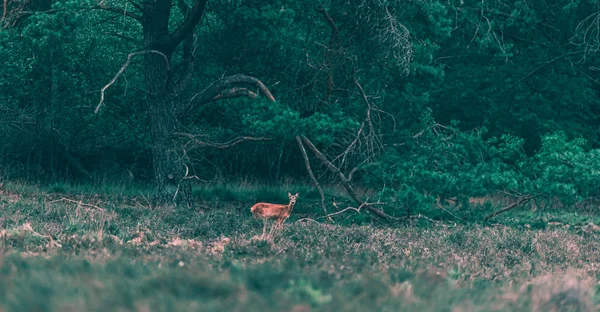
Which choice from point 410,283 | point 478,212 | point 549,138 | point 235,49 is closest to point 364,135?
point 478,212

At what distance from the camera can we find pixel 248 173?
22297 millimetres

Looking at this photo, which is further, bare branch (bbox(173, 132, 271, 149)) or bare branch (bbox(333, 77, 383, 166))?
bare branch (bbox(333, 77, 383, 166))

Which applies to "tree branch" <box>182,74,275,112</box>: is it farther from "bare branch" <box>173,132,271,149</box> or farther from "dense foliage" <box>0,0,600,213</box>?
"bare branch" <box>173,132,271,149</box>

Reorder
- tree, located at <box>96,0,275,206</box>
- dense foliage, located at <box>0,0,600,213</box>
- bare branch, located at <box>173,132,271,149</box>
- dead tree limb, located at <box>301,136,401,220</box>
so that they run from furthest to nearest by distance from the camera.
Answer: tree, located at <box>96,0,275,206</box> < dense foliage, located at <box>0,0,600,213</box> < bare branch, located at <box>173,132,271,149</box> < dead tree limb, located at <box>301,136,401,220</box>

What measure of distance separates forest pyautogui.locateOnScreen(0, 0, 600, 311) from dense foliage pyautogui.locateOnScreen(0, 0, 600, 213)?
0.06 metres

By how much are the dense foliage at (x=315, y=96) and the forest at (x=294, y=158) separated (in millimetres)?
63

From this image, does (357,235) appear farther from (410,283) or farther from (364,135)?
(410,283)

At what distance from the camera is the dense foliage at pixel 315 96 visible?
14625 millimetres

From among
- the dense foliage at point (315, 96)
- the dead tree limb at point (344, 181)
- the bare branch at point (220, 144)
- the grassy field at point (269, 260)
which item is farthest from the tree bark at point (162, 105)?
the dead tree limb at point (344, 181)

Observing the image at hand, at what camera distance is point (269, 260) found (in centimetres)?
693

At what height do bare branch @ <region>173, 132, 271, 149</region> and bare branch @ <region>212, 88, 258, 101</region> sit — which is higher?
bare branch @ <region>212, 88, 258, 101</region>

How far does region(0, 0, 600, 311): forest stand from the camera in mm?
4809

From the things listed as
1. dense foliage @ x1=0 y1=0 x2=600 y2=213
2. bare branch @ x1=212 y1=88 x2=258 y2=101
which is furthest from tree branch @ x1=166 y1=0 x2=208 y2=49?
bare branch @ x1=212 y1=88 x2=258 y2=101

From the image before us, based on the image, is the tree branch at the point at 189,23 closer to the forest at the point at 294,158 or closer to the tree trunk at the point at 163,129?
the forest at the point at 294,158
